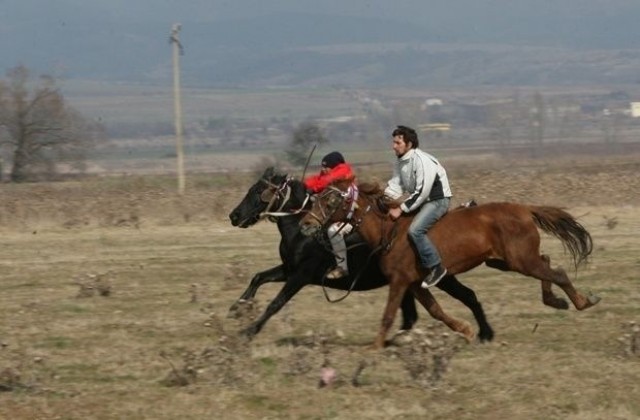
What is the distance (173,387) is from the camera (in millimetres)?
12570

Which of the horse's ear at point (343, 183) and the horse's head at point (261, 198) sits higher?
the horse's ear at point (343, 183)

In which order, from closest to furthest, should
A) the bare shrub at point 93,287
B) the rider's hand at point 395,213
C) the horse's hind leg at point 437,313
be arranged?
1. the rider's hand at point 395,213
2. the horse's hind leg at point 437,313
3. the bare shrub at point 93,287

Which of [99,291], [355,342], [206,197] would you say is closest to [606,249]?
[99,291]

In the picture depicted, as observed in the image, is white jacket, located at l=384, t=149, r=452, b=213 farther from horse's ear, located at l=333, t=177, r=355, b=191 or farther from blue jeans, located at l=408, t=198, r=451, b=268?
horse's ear, located at l=333, t=177, r=355, b=191

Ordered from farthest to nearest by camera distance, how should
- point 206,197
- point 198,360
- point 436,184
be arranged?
1. point 206,197
2. point 436,184
3. point 198,360

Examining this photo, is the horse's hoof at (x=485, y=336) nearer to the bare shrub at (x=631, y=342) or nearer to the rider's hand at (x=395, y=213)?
the rider's hand at (x=395, y=213)

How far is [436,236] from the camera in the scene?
14727mm

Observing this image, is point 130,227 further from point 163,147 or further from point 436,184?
point 163,147

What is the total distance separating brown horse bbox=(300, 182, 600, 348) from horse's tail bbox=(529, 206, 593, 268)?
0.78ft

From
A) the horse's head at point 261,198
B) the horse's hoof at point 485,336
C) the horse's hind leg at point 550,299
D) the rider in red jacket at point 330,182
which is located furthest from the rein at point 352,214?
the horse's hind leg at point 550,299

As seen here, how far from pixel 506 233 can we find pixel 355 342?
6.09 feet

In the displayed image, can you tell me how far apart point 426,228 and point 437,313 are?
0.80 metres

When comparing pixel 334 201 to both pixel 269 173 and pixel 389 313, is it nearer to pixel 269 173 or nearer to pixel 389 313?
pixel 389 313

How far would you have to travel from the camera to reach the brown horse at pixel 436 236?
1466 centimetres
